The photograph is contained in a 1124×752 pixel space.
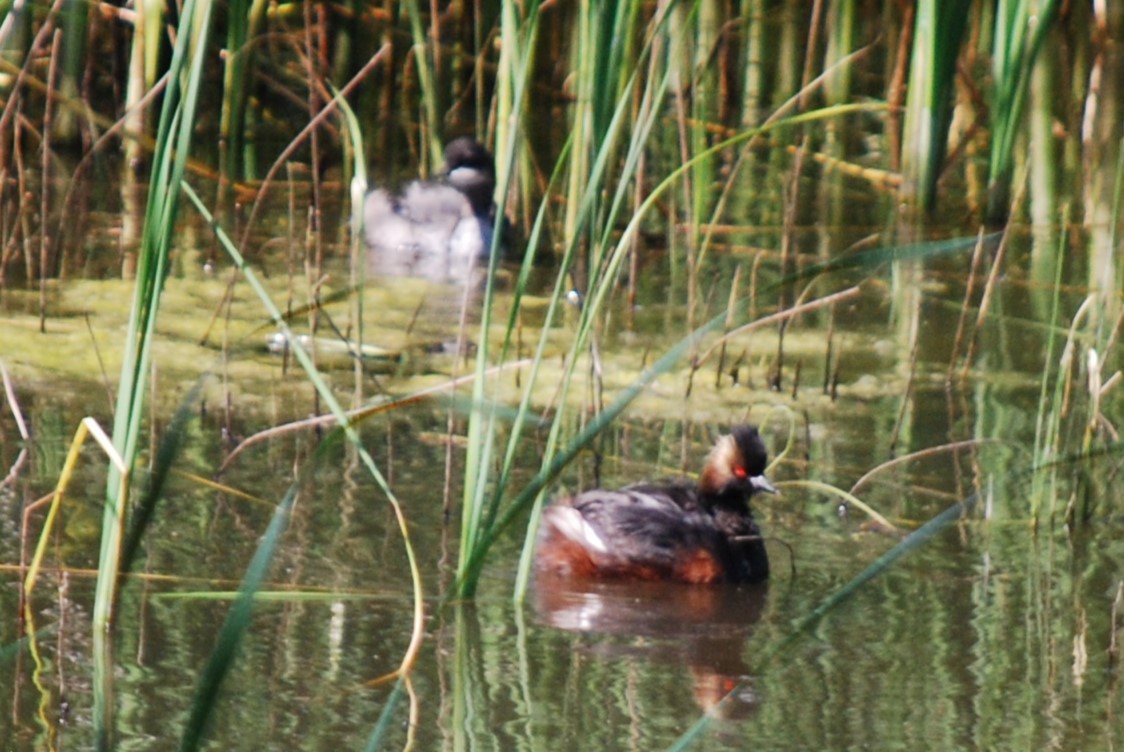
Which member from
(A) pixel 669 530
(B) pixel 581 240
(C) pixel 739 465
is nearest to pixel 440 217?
(B) pixel 581 240

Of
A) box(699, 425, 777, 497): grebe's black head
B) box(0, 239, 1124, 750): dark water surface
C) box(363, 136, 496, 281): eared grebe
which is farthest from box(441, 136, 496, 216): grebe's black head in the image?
box(699, 425, 777, 497): grebe's black head

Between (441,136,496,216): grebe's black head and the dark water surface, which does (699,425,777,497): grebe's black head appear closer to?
the dark water surface

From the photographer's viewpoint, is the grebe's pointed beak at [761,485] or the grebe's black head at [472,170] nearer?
the grebe's pointed beak at [761,485]

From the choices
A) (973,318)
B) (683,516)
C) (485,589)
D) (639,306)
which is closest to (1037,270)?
(973,318)

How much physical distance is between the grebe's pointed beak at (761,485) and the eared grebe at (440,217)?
3.87 meters

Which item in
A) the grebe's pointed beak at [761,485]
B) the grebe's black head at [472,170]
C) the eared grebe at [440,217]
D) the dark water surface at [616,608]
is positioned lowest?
the dark water surface at [616,608]

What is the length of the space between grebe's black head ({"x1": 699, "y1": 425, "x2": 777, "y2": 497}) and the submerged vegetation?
16cm

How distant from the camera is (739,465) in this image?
17.9 feet

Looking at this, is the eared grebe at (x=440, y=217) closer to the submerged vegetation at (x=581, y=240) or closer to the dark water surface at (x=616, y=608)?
the submerged vegetation at (x=581, y=240)

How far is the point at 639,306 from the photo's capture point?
308 inches

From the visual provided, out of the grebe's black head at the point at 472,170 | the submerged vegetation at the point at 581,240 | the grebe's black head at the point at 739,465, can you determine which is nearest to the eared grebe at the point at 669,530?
the grebe's black head at the point at 739,465

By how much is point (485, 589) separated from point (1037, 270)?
4.28 m

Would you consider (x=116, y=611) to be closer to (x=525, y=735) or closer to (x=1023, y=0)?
(x=525, y=735)

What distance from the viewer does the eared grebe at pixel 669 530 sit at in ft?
17.4
